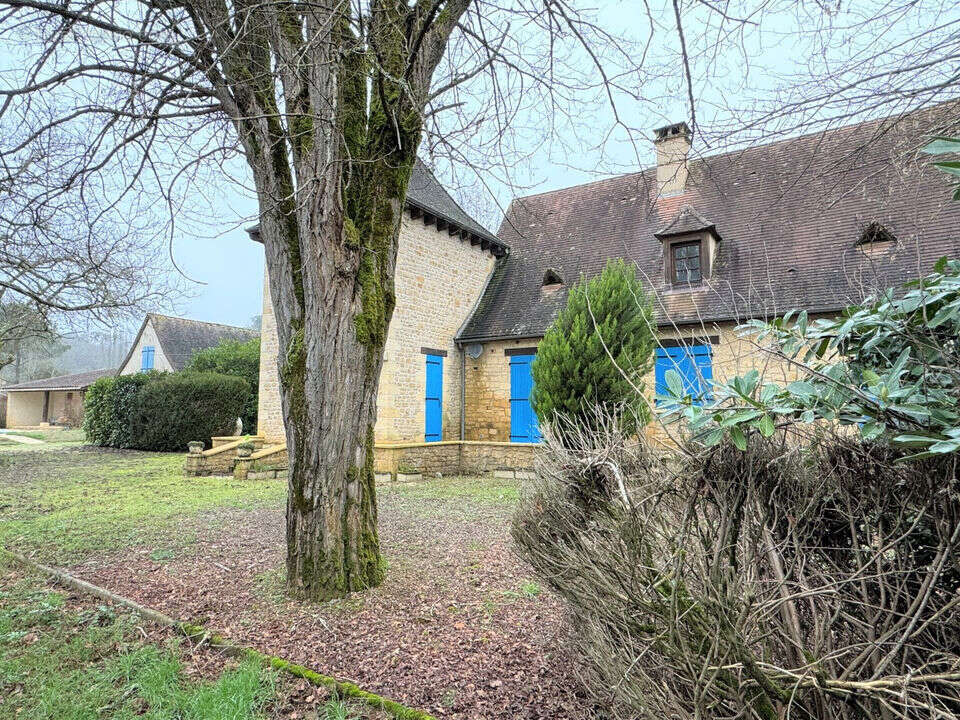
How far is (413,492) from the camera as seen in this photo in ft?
30.3

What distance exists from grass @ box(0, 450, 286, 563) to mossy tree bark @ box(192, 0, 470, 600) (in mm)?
2448

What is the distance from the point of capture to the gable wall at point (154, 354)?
25452 millimetres

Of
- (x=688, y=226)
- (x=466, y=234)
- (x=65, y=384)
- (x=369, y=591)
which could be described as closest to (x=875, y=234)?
(x=688, y=226)

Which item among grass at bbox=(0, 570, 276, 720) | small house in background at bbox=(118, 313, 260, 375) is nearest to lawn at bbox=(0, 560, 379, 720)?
grass at bbox=(0, 570, 276, 720)

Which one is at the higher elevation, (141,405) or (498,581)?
(141,405)

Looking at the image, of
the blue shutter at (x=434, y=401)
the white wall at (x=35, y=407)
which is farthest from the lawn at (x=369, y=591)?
the white wall at (x=35, y=407)

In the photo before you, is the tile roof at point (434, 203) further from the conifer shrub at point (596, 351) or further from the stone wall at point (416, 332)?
the conifer shrub at point (596, 351)

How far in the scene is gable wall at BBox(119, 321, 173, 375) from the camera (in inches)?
1002

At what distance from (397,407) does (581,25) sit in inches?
332

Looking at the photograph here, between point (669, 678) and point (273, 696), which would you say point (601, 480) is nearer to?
point (669, 678)

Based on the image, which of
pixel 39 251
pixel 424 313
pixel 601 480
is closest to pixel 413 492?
pixel 424 313

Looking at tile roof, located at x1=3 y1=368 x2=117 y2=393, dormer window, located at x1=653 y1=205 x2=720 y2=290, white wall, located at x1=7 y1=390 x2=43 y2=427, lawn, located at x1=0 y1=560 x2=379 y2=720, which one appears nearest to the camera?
lawn, located at x1=0 y1=560 x2=379 y2=720

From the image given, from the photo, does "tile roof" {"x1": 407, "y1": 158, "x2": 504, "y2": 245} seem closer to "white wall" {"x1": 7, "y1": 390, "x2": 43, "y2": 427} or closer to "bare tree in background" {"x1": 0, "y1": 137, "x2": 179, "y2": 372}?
"bare tree in background" {"x1": 0, "y1": 137, "x2": 179, "y2": 372}

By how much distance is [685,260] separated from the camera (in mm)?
11227
